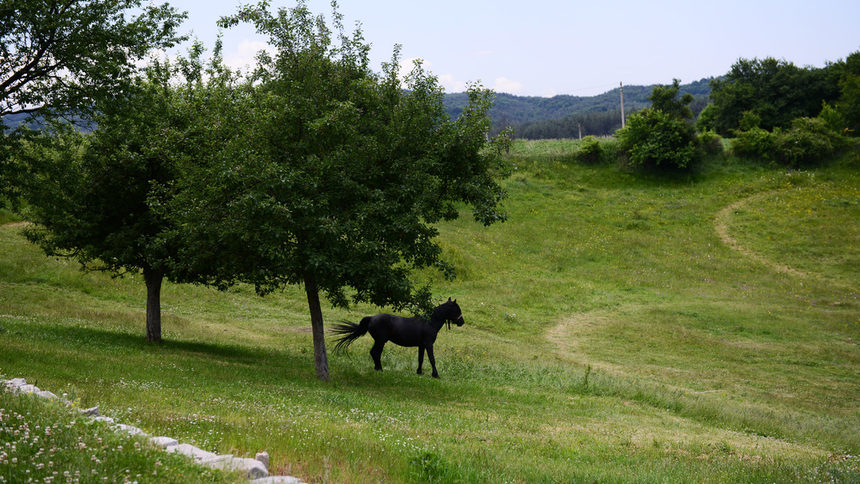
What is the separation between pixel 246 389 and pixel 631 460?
33.2 ft

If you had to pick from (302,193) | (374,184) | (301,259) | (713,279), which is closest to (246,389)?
(301,259)

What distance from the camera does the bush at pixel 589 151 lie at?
282ft

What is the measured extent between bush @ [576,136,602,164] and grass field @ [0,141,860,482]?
7956 mm

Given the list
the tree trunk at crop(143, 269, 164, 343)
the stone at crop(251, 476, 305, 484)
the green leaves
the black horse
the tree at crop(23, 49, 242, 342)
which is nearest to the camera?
the stone at crop(251, 476, 305, 484)

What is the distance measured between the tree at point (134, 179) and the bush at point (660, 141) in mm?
68177

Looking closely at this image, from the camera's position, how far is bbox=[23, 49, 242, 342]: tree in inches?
873

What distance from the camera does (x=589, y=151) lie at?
8619cm

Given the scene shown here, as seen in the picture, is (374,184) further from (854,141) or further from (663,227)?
(854,141)

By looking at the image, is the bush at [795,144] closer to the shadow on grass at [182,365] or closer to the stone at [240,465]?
the shadow on grass at [182,365]

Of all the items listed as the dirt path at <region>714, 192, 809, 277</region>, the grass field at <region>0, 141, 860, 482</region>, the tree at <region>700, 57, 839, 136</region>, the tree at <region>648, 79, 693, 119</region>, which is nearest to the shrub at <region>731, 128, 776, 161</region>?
the grass field at <region>0, 141, 860, 482</region>

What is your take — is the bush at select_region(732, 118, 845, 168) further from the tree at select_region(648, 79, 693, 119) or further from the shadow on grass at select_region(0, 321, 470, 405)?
the shadow on grass at select_region(0, 321, 470, 405)

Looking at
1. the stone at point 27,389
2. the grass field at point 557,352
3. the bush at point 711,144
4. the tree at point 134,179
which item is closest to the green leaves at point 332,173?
the tree at point 134,179

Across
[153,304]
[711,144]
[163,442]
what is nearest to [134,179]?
[153,304]

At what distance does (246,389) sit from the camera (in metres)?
16.2
